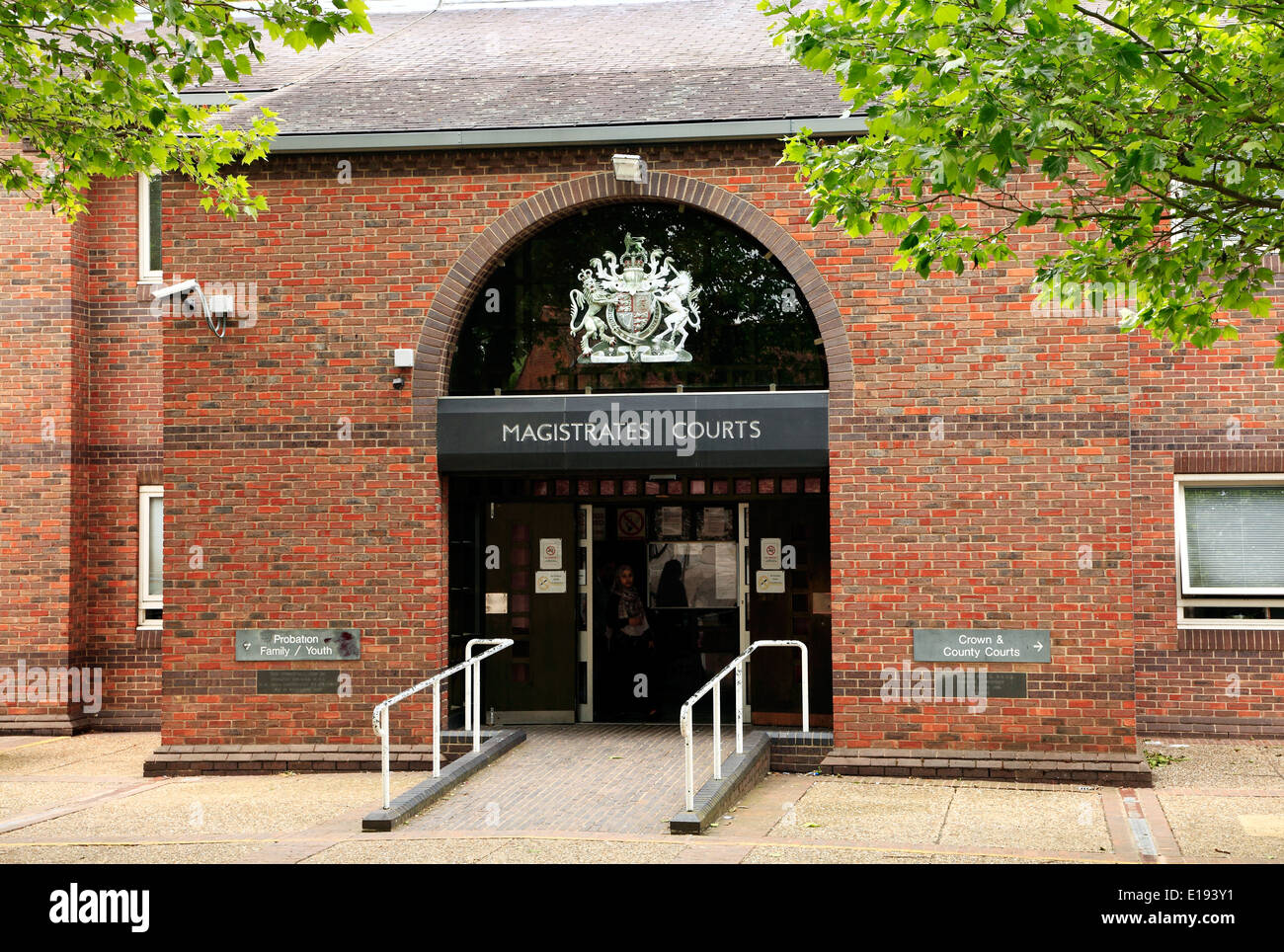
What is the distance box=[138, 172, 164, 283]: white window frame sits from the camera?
576 inches

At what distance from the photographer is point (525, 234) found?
11375 millimetres

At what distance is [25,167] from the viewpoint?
895cm

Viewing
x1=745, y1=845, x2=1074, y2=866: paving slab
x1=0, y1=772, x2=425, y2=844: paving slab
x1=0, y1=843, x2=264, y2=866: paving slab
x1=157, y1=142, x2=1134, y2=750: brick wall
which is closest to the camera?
x1=745, y1=845, x2=1074, y2=866: paving slab

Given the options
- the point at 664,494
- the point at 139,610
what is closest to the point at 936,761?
the point at 664,494

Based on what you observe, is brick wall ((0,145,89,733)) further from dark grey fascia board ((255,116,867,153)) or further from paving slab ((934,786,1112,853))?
paving slab ((934,786,1112,853))

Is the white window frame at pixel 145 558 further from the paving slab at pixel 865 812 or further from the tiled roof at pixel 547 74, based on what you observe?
the paving slab at pixel 865 812

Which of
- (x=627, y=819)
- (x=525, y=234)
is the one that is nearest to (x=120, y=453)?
(x=525, y=234)

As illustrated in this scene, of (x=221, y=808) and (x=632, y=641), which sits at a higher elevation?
(x=632, y=641)

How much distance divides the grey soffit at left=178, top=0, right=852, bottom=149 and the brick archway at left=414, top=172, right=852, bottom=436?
0.50 metres

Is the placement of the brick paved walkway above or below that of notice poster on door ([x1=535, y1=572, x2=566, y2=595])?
below

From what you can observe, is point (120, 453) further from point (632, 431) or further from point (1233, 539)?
point (1233, 539)

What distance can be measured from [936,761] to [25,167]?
8.51m

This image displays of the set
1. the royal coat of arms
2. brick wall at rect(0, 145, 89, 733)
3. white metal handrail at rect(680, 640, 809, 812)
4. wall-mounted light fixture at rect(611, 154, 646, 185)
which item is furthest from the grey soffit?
white metal handrail at rect(680, 640, 809, 812)

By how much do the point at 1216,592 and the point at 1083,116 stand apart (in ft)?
24.1
